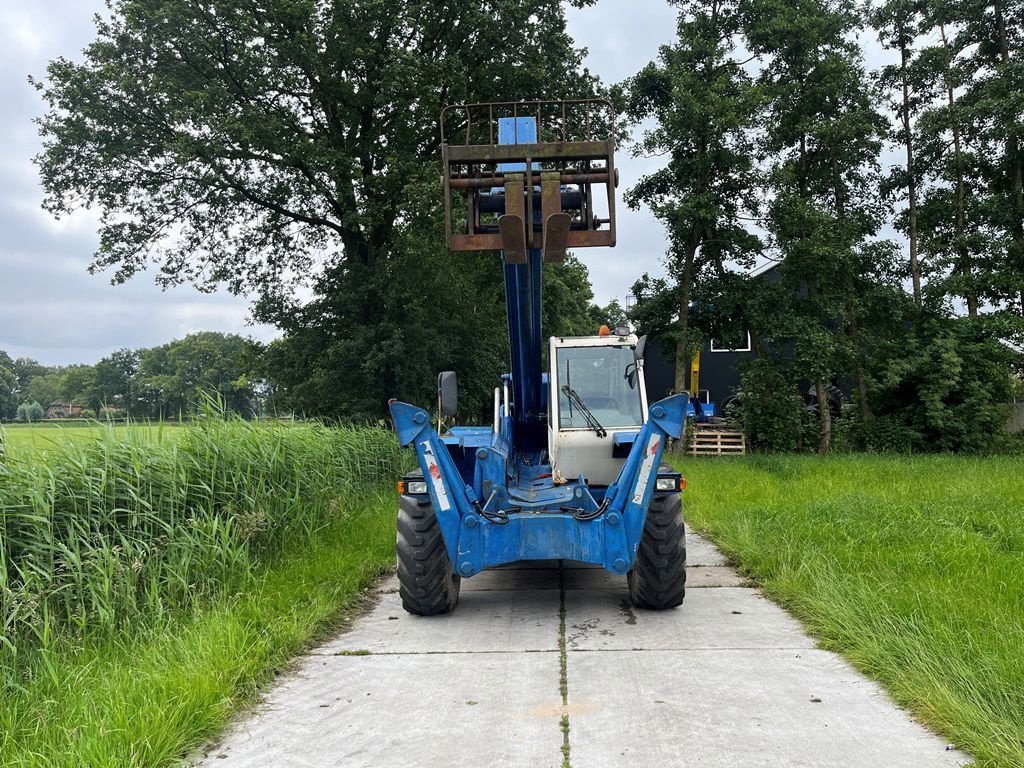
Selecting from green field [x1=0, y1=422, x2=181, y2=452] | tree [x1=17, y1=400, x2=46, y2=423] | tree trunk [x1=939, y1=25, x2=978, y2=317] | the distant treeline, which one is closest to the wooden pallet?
tree trunk [x1=939, y1=25, x2=978, y2=317]

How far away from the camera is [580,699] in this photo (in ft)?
15.1

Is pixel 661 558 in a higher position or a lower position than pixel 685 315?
lower

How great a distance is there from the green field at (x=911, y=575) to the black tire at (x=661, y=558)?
97 cm

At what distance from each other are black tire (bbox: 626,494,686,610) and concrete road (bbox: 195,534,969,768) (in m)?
0.17

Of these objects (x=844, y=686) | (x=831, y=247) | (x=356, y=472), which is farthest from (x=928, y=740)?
(x=831, y=247)

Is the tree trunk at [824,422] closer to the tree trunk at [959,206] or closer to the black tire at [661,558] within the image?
the tree trunk at [959,206]

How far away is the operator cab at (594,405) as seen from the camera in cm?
745

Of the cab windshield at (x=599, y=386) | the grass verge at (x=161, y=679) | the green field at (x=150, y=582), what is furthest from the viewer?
the cab windshield at (x=599, y=386)

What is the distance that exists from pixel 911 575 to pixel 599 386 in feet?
10.2

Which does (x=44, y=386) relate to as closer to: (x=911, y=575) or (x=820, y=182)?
(x=911, y=575)

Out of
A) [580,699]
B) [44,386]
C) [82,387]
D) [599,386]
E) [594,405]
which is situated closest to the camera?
[580,699]

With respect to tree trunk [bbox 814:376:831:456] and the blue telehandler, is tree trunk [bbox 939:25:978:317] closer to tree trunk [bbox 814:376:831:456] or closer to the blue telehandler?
tree trunk [bbox 814:376:831:456]

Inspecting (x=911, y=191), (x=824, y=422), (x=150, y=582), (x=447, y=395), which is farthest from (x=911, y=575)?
(x=911, y=191)

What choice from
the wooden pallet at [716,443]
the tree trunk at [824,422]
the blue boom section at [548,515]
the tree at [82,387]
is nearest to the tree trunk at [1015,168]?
the tree trunk at [824,422]
